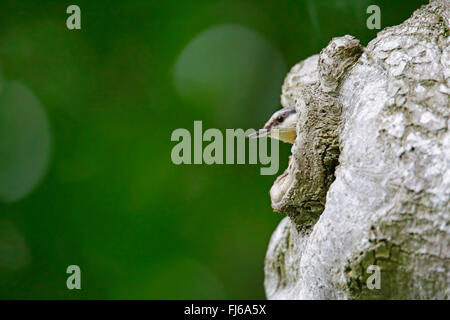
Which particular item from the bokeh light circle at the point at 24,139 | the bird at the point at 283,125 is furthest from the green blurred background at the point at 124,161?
the bird at the point at 283,125

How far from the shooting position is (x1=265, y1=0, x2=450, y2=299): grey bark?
942 mm

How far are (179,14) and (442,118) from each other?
7.39 feet

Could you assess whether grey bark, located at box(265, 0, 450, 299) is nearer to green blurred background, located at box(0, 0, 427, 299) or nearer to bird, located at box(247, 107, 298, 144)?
bird, located at box(247, 107, 298, 144)

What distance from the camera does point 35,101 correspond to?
117 inches

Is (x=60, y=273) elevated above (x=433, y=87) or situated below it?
below

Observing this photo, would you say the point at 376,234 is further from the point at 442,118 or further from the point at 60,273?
the point at 60,273

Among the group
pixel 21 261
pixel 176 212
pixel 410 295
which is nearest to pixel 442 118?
pixel 410 295

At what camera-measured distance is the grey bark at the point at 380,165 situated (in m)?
0.94

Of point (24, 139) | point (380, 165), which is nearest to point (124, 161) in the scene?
point (24, 139)

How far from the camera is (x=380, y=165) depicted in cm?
98

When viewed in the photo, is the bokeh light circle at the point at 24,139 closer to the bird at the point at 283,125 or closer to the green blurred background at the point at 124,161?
the green blurred background at the point at 124,161

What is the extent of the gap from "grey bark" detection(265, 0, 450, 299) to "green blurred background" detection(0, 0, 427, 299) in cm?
169

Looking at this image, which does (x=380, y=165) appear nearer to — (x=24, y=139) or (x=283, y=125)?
(x=283, y=125)

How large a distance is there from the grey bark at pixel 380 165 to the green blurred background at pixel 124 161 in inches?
66.6
